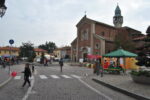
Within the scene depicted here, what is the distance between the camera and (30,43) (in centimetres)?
9900

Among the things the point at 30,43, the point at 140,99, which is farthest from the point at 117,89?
the point at 30,43

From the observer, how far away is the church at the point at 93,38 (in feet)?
195

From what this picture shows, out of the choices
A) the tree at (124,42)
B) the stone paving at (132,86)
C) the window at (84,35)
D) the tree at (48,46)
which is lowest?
the stone paving at (132,86)

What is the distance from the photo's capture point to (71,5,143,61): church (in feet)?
195

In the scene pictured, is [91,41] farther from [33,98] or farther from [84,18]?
[33,98]

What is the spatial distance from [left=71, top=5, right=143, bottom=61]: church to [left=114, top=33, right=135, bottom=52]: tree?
297 mm

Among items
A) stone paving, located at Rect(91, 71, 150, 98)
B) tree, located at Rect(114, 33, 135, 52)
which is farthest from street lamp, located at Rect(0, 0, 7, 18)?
tree, located at Rect(114, 33, 135, 52)

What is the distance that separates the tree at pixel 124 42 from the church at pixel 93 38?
297mm

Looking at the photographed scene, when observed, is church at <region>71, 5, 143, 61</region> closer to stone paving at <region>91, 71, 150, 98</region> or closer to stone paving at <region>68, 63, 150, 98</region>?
stone paving at <region>68, 63, 150, 98</region>

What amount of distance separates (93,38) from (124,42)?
10.0 m

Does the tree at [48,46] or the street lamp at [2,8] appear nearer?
the street lamp at [2,8]

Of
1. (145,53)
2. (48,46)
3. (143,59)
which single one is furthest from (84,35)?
(48,46)

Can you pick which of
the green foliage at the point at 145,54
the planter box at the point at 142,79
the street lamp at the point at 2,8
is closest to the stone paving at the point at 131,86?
the planter box at the point at 142,79

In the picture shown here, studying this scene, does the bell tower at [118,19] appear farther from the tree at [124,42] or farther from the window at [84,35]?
the tree at [124,42]
